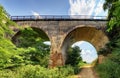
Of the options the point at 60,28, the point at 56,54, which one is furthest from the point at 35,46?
the point at 60,28

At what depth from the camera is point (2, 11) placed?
17.6 ft

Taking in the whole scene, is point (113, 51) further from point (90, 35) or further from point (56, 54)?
point (90, 35)

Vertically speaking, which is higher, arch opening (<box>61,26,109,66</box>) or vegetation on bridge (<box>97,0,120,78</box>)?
arch opening (<box>61,26,109,66</box>)

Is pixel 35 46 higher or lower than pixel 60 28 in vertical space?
lower

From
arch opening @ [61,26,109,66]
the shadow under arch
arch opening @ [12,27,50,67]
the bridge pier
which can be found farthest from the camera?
arch opening @ [61,26,109,66]

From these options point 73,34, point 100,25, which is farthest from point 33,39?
point 100,25

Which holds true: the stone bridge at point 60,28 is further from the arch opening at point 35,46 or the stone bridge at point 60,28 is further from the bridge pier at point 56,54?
the arch opening at point 35,46

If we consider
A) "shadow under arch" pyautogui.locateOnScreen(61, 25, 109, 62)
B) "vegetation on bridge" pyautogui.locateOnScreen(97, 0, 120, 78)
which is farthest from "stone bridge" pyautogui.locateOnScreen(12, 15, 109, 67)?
"vegetation on bridge" pyautogui.locateOnScreen(97, 0, 120, 78)

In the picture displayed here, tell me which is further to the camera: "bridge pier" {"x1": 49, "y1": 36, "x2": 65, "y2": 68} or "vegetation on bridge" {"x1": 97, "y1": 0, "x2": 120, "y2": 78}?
"bridge pier" {"x1": 49, "y1": 36, "x2": 65, "y2": 68}

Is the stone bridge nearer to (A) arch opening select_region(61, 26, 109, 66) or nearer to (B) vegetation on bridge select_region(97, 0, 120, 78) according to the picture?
(A) arch opening select_region(61, 26, 109, 66)

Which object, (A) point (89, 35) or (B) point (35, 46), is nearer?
(B) point (35, 46)

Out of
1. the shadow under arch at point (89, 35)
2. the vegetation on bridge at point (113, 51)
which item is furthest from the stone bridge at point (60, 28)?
the vegetation on bridge at point (113, 51)

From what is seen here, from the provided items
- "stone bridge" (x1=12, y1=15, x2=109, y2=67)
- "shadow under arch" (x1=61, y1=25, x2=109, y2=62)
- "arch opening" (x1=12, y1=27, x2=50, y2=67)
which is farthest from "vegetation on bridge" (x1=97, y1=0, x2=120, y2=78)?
"arch opening" (x1=12, y1=27, x2=50, y2=67)

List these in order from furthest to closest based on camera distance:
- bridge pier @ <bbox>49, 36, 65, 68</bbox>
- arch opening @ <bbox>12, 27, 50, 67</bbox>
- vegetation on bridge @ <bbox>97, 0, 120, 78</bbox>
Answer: bridge pier @ <bbox>49, 36, 65, 68</bbox>
arch opening @ <bbox>12, 27, 50, 67</bbox>
vegetation on bridge @ <bbox>97, 0, 120, 78</bbox>
